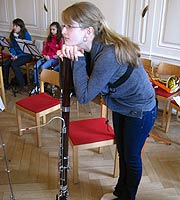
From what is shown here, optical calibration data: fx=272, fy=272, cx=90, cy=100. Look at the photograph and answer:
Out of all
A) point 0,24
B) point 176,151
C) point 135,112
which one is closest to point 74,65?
point 135,112

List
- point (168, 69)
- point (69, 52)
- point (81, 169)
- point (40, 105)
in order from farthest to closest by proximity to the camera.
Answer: point (168, 69) → point (40, 105) → point (81, 169) → point (69, 52)

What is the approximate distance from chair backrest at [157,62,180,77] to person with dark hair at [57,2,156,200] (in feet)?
5.23

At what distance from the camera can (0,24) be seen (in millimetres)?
4625

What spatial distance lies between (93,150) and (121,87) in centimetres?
130

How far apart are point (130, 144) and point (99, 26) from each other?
0.68m

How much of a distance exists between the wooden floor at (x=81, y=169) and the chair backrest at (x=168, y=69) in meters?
0.63

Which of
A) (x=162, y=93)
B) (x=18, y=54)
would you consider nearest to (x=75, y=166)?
(x=162, y=93)

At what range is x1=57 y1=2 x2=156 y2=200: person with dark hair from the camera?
4.11ft

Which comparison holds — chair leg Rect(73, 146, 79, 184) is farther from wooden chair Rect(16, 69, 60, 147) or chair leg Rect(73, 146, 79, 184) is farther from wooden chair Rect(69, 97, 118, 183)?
wooden chair Rect(16, 69, 60, 147)

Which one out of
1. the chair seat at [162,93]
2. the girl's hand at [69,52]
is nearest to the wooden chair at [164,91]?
the chair seat at [162,93]

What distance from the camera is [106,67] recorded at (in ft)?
4.12

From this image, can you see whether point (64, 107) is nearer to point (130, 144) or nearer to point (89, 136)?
point (130, 144)

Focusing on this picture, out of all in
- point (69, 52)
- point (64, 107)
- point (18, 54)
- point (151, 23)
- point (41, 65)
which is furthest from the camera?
point (18, 54)

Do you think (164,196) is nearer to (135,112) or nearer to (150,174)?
(150,174)
